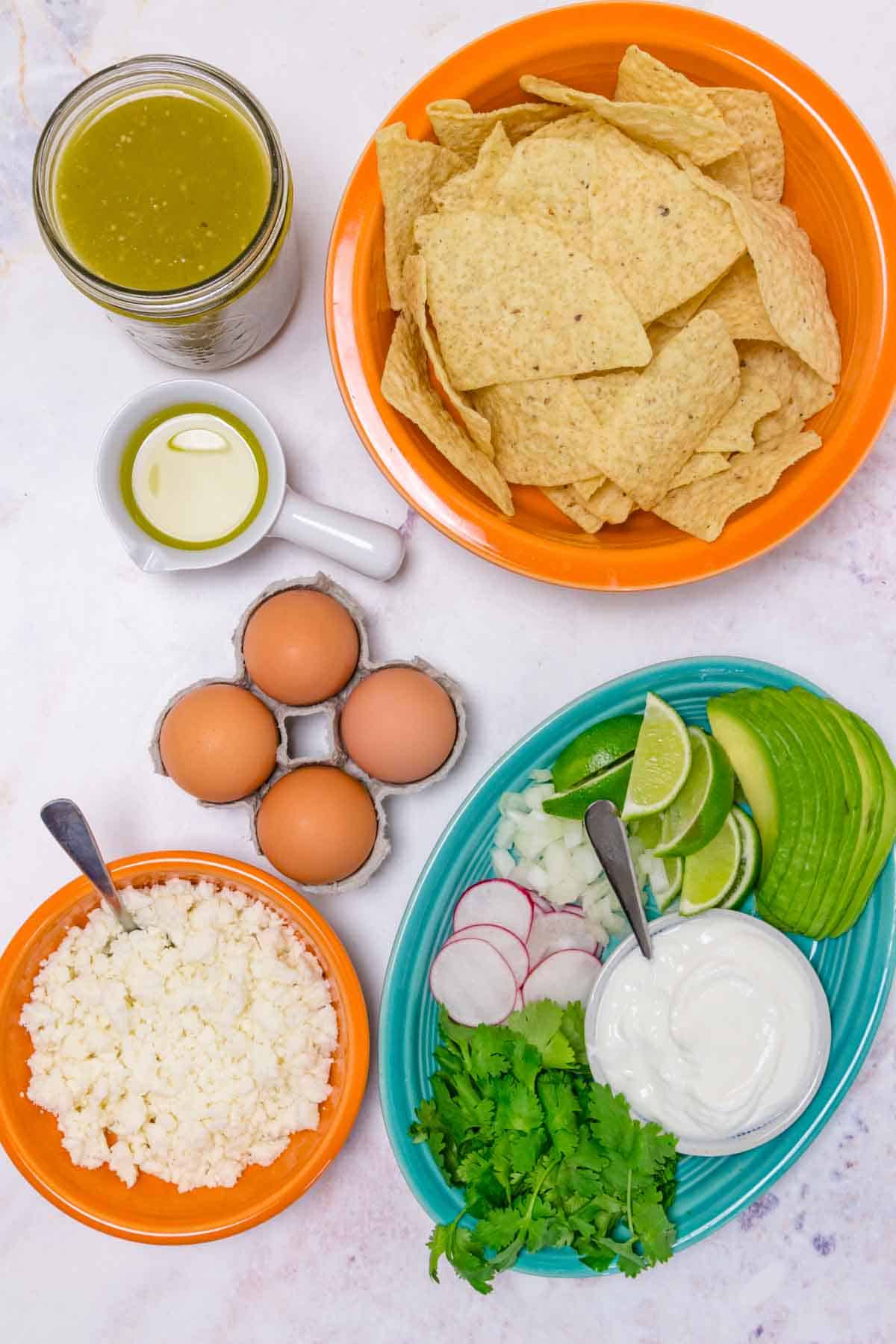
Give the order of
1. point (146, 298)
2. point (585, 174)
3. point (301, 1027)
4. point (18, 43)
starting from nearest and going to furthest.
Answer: point (146, 298), point (585, 174), point (301, 1027), point (18, 43)

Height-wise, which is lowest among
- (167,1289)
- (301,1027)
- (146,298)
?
(167,1289)

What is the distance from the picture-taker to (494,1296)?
1.63 meters

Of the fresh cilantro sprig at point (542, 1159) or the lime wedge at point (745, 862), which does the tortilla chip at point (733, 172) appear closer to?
the lime wedge at point (745, 862)

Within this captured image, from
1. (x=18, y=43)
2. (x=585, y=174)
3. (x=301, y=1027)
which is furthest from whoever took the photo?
(x=18, y=43)

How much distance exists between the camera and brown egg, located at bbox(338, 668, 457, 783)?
1.46 metres

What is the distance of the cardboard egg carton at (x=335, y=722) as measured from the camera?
60.0 inches

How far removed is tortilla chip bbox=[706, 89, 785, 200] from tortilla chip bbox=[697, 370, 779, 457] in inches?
10.2

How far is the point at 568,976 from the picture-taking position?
1.53m

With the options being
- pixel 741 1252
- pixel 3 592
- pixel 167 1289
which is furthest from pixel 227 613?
pixel 741 1252

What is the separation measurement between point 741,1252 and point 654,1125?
1.27 ft

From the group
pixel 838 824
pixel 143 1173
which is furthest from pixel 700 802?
pixel 143 1173

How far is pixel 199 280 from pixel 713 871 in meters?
0.99

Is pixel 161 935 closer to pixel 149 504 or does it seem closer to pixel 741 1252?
pixel 149 504

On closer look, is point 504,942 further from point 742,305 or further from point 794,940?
point 742,305
